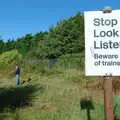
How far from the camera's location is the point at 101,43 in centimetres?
598

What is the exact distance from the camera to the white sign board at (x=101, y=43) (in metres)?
5.95

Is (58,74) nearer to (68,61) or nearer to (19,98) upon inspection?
(68,61)

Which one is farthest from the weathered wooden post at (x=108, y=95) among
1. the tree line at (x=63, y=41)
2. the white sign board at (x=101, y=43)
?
the tree line at (x=63, y=41)

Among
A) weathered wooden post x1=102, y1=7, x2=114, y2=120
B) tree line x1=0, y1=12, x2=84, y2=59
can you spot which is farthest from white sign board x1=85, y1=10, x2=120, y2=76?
tree line x1=0, y1=12, x2=84, y2=59

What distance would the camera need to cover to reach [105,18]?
5930 mm

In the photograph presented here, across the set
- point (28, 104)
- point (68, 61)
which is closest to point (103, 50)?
point (28, 104)

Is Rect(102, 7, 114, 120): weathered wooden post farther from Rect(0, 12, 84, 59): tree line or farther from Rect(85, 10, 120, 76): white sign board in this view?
Rect(0, 12, 84, 59): tree line

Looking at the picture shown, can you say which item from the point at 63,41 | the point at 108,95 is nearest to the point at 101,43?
the point at 108,95

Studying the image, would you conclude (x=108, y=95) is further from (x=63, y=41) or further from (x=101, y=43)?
(x=63, y=41)

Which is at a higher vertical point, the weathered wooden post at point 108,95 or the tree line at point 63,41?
the tree line at point 63,41

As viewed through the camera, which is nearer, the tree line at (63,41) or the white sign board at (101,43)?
the white sign board at (101,43)

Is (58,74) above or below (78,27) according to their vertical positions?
below

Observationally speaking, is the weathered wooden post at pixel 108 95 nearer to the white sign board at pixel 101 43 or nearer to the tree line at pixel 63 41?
the white sign board at pixel 101 43

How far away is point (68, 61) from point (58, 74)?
865 cm
